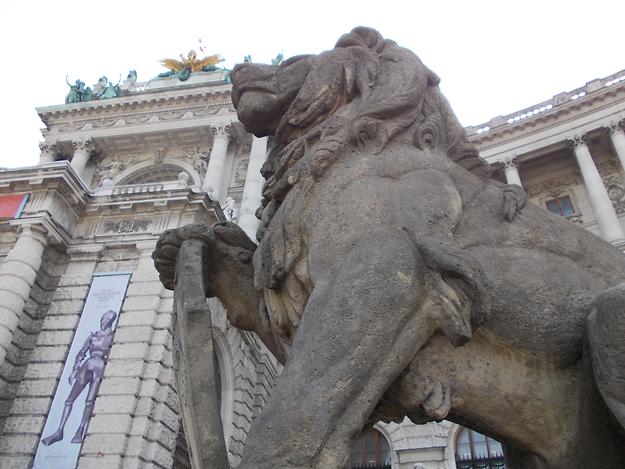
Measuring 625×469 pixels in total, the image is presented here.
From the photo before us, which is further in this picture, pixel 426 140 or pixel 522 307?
pixel 426 140

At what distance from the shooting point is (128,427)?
925cm

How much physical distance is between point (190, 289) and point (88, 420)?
8859mm

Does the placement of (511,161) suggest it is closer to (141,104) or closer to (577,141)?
(577,141)

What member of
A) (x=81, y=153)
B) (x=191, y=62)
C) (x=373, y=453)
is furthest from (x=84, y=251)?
(x=191, y=62)

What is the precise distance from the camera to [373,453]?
16641mm

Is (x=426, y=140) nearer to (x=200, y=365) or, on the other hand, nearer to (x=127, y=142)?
(x=200, y=365)

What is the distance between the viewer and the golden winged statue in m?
34.4

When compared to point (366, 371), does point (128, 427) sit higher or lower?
higher

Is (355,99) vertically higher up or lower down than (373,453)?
lower down

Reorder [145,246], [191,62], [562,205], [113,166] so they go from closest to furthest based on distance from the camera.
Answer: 1. [145,246]
2. [562,205]
3. [113,166]
4. [191,62]

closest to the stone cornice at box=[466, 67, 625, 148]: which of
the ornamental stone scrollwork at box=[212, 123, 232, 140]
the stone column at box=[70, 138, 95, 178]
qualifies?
the ornamental stone scrollwork at box=[212, 123, 232, 140]

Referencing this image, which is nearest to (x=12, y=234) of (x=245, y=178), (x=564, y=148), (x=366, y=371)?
(x=366, y=371)

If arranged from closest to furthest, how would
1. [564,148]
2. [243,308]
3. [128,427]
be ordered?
[243,308], [128,427], [564,148]

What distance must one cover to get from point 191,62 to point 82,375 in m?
28.3
